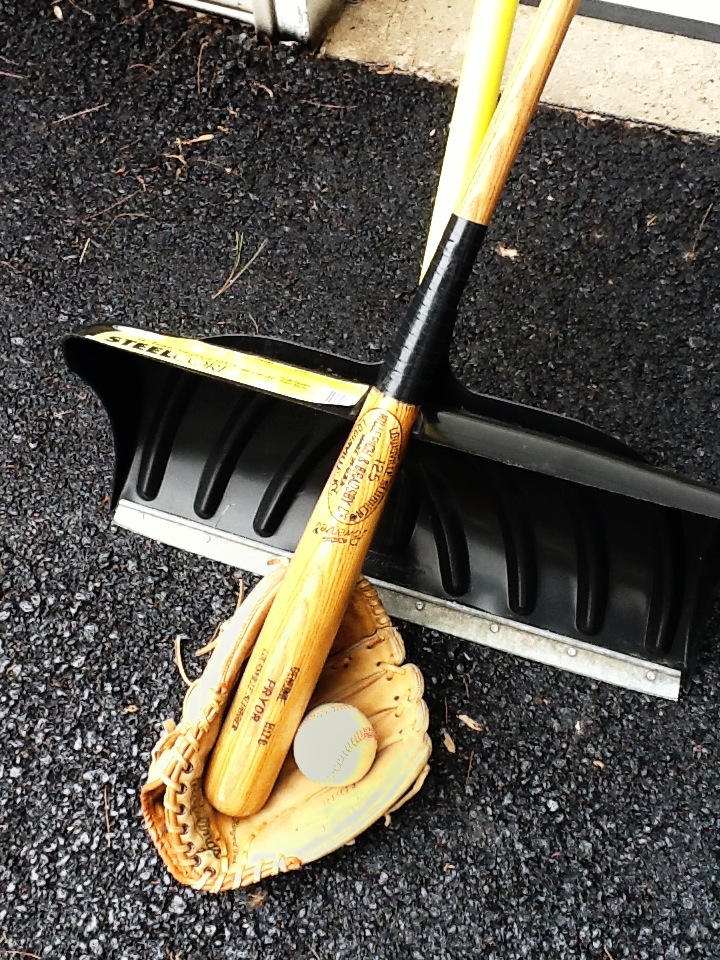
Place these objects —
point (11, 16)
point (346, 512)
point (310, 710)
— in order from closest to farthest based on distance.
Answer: point (346, 512) → point (310, 710) → point (11, 16)

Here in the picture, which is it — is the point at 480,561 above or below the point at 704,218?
below

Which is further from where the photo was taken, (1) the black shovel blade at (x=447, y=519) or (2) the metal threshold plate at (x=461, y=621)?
(2) the metal threshold plate at (x=461, y=621)

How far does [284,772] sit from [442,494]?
0.56 m

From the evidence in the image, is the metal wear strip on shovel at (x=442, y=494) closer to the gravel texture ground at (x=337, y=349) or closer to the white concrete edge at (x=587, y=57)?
the gravel texture ground at (x=337, y=349)

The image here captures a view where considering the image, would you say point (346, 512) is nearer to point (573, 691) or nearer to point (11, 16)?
point (573, 691)

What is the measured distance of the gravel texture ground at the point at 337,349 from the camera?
5.11 feet

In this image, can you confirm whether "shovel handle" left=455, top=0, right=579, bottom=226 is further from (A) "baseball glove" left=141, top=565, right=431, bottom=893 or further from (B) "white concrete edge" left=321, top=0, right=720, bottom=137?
(B) "white concrete edge" left=321, top=0, right=720, bottom=137

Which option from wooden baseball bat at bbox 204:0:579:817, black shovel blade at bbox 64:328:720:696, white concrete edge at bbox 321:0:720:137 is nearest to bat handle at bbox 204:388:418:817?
wooden baseball bat at bbox 204:0:579:817

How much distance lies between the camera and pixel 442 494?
163 centimetres

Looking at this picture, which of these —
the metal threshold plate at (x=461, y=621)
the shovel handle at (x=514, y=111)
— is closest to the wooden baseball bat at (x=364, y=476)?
the shovel handle at (x=514, y=111)

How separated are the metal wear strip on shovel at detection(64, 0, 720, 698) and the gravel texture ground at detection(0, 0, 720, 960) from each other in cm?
10

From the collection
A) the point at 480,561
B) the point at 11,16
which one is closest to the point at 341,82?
the point at 11,16

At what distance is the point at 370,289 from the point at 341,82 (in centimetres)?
62

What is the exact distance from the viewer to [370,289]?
205 centimetres
